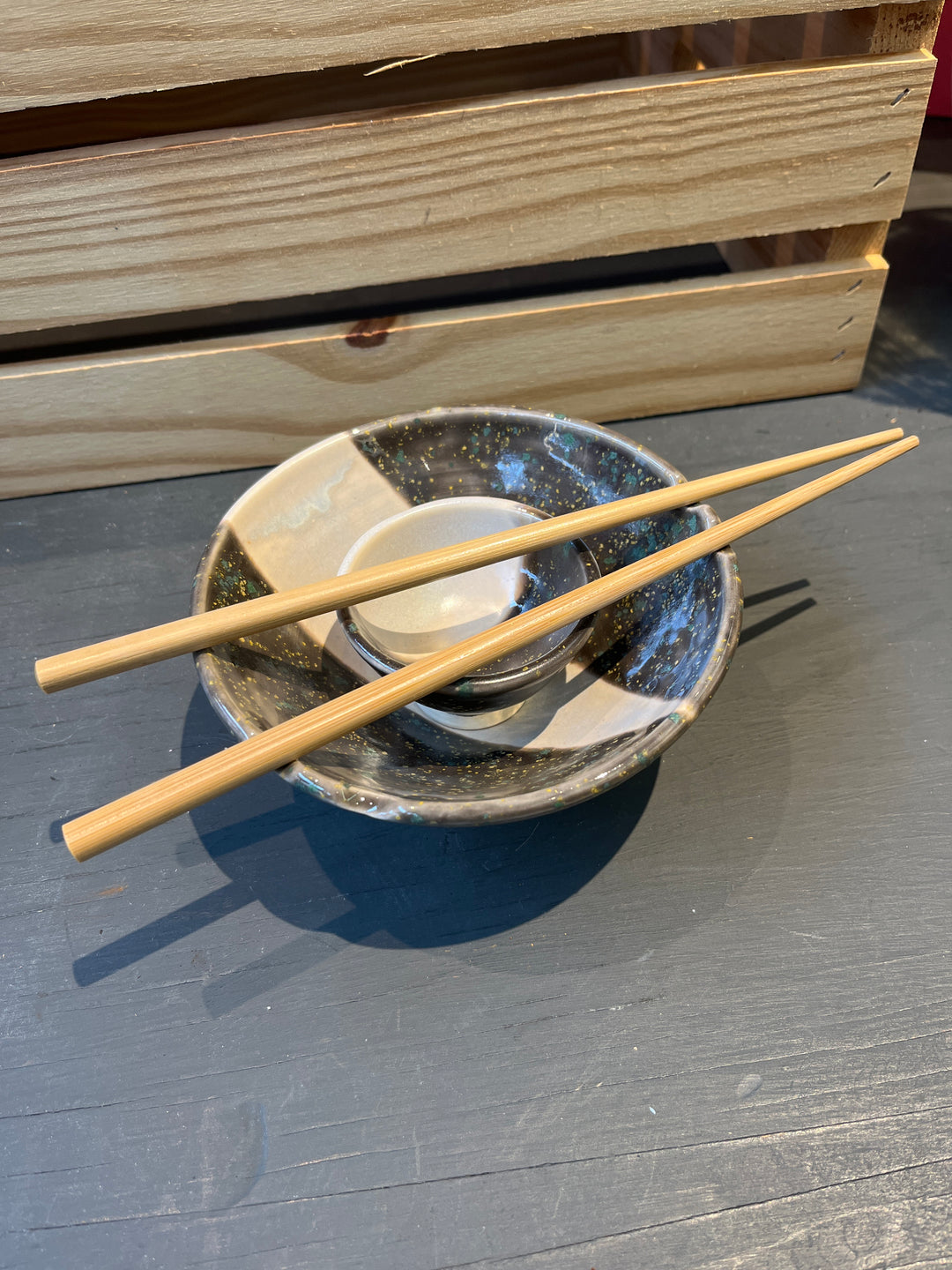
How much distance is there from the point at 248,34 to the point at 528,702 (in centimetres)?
49

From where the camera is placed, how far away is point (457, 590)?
646mm

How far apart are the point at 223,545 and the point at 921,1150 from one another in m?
0.50

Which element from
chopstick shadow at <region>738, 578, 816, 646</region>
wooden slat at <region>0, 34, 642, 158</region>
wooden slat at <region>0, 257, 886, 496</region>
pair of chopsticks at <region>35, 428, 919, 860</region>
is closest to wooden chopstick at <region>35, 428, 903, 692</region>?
Result: pair of chopsticks at <region>35, 428, 919, 860</region>

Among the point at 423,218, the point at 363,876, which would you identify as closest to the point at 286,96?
the point at 423,218

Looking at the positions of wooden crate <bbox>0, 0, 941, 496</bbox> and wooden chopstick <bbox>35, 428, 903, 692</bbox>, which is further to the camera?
wooden crate <bbox>0, 0, 941, 496</bbox>

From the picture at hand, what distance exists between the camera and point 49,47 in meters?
0.62

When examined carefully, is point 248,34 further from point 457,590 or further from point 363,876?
point 363,876

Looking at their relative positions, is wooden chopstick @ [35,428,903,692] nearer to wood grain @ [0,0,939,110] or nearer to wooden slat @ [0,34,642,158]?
wood grain @ [0,0,939,110]

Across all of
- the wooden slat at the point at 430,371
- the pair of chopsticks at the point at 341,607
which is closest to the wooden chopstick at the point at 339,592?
the pair of chopsticks at the point at 341,607

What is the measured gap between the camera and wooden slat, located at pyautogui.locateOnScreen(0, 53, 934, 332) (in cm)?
69

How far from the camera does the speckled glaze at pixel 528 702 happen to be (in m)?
0.46

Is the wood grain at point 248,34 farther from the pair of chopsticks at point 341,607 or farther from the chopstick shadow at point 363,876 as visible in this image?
the chopstick shadow at point 363,876

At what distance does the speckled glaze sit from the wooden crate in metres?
0.19

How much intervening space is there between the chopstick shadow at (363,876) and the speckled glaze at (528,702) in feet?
0.22
